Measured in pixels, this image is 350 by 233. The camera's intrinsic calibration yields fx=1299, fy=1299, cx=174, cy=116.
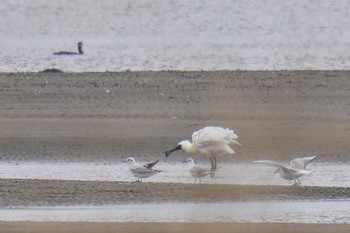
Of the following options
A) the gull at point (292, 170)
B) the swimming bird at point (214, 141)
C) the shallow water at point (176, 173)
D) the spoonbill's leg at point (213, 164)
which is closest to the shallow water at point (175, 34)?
the shallow water at point (176, 173)

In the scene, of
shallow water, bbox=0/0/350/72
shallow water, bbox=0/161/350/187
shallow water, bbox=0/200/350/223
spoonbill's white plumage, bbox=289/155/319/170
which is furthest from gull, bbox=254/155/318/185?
shallow water, bbox=0/0/350/72

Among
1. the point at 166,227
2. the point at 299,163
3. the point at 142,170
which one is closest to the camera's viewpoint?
the point at 166,227

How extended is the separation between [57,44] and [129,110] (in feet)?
31.1

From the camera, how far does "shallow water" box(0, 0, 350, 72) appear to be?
85.5 ft

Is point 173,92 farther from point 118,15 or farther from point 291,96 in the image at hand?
point 118,15

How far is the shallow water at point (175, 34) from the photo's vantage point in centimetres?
2606

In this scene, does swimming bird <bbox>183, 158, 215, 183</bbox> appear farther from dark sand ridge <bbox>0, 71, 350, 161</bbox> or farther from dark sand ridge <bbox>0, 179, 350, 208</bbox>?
dark sand ridge <bbox>0, 71, 350, 161</bbox>

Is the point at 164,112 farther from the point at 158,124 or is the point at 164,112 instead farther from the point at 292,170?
the point at 292,170

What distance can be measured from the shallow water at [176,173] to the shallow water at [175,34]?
30.0 feet

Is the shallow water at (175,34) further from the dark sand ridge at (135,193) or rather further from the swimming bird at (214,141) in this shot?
the dark sand ridge at (135,193)

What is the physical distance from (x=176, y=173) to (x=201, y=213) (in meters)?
3.00

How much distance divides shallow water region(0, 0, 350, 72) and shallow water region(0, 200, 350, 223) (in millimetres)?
12222

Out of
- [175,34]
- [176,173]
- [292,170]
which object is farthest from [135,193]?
[175,34]

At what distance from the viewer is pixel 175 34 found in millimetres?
29609
